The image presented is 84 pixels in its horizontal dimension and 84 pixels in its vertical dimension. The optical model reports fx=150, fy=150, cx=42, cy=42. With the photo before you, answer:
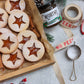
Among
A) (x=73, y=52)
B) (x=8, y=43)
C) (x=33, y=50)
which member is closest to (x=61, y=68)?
(x=73, y=52)

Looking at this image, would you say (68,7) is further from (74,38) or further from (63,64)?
A: (63,64)

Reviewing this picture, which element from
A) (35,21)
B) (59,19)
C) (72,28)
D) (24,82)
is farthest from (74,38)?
(24,82)

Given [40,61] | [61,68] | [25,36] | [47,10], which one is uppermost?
[47,10]

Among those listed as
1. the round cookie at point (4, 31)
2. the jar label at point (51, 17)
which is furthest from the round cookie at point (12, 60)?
the jar label at point (51, 17)

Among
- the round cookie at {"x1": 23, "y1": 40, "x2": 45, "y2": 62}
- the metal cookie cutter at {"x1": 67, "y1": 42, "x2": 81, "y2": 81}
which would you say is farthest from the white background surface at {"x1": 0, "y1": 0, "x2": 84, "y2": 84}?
the round cookie at {"x1": 23, "y1": 40, "x2": 45, "y2": 62}

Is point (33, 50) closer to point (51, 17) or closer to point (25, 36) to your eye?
point (25, 36)

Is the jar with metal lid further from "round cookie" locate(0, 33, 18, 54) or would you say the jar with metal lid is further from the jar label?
"round cookie" locate(0, 33, 18, 54)
